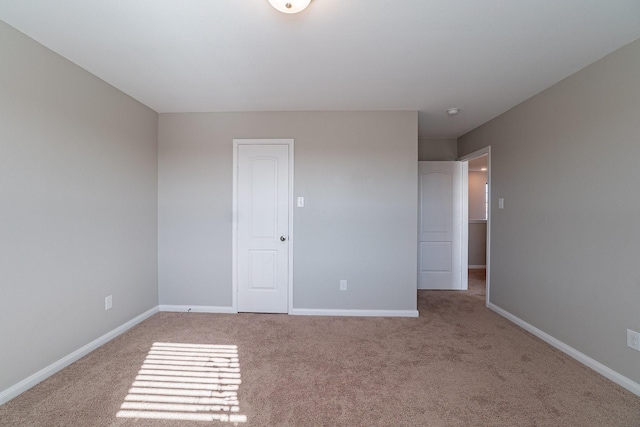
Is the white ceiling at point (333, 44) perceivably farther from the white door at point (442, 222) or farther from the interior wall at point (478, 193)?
the interior wall at point (478, 193)

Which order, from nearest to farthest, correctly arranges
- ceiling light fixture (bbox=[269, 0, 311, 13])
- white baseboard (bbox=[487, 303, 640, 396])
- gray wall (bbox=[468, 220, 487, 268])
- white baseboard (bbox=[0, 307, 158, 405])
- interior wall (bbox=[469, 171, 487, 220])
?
ceiling light fixture (bbox=[269, 0, 311, 13])
white baseboard (bbox=[0, 307, 158, 405])
white baseboard (bbox=[487, 303, 640, 396])
gray wall (bbox=[468, 220, 487, 268])
interior wall (bbox=[469, 171, 487, 220])

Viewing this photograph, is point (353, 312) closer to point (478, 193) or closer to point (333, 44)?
point (333, 44)

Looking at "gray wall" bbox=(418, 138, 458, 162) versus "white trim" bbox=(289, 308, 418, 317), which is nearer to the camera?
"white trim" bbox=(289, 308, 418, 317)

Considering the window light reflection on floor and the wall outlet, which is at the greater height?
the wall outlet

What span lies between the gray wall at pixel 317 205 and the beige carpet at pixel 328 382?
20.3 inches

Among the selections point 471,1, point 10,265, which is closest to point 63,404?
point 10,265

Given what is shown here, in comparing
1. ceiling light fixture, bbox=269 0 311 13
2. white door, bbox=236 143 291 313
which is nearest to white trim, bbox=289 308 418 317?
white door, bbox=236 143 291 313

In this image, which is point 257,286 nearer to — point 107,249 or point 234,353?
point 234,353

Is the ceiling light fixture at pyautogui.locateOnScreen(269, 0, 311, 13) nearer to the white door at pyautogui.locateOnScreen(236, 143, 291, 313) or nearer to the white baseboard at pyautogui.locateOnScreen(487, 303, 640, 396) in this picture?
the white door at pyautogui.locateOnScreen(236, 143, 291, 313)

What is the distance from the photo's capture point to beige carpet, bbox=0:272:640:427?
5.31 feet

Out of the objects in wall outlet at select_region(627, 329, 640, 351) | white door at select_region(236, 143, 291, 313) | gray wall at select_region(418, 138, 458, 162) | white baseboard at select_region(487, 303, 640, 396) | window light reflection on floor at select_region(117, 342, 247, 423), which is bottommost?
window light reflection on floor at select_region(117, 342, 247, 423)

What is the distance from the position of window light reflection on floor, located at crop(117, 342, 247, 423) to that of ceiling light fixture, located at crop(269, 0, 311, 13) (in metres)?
2.47

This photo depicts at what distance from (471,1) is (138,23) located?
208 centimetres

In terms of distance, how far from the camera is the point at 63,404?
170cm
